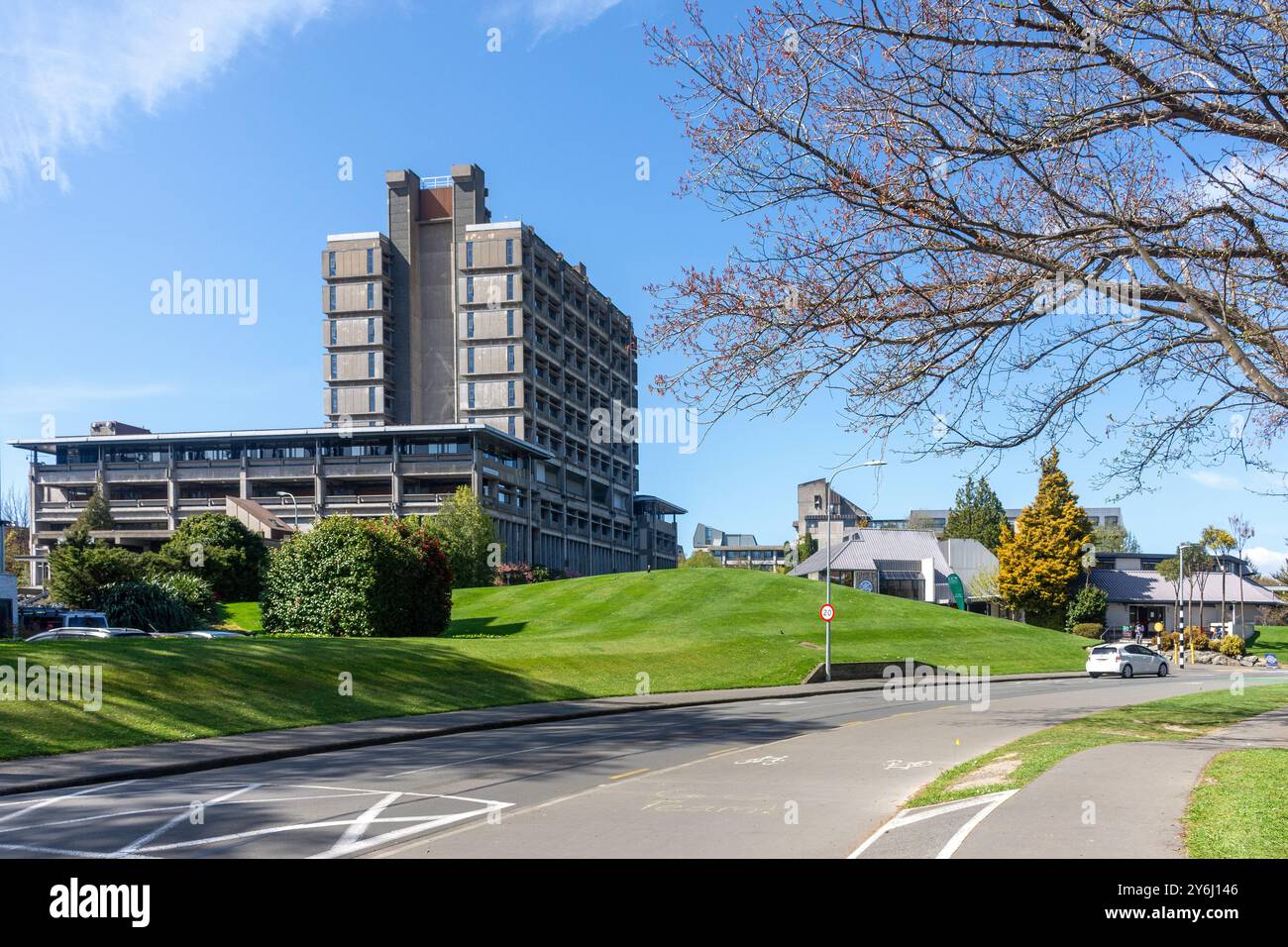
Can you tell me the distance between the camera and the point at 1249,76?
11.0 m

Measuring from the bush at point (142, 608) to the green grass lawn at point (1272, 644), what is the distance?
2271 inches

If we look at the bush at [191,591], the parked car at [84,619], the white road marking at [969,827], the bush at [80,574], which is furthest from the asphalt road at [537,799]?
the bush at [80,574]

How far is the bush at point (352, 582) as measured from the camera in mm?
37875

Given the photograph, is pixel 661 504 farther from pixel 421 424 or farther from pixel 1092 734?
pixel 1092 734

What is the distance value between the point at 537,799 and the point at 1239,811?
288 inches

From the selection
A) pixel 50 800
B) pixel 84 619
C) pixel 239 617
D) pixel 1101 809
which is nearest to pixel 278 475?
pixel 239 617

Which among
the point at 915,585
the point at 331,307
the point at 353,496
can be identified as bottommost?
the point at 915,585

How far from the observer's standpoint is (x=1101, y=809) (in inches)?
392

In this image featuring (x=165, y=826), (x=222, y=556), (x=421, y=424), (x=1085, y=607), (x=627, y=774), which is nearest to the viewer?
(x=165, y=826)

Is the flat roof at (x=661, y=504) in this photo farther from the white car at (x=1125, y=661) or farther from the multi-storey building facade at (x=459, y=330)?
the white car at (x=1125, y=661)

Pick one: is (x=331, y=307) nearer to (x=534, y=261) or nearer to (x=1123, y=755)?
(x=534, y=261)

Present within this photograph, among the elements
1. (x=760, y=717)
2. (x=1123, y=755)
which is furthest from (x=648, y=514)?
(x=1123, y=755)

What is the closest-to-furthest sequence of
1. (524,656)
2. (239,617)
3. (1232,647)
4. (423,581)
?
(524,656) → (423,581) → (239,617) → (1232,647)

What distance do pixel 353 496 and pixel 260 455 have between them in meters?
9.94
